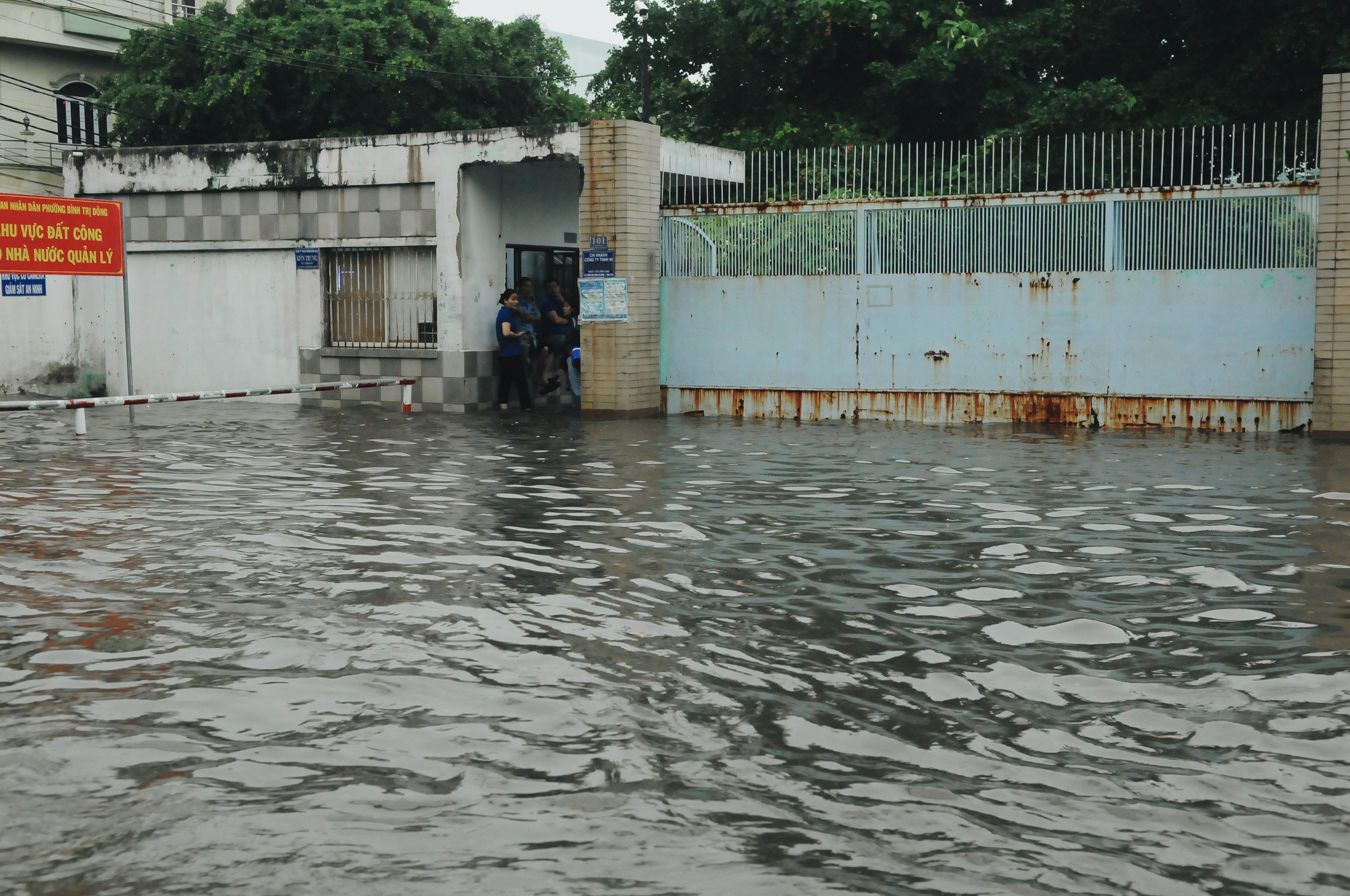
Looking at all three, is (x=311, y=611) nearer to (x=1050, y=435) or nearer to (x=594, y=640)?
(x=594, y=640)

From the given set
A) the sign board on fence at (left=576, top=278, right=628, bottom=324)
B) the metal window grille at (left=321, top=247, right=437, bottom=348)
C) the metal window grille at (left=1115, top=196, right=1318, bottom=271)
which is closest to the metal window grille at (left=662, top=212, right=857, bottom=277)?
the sign board on fence at (left=576, top=278, right=628, bottom=324)

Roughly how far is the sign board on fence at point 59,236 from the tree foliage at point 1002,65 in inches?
539

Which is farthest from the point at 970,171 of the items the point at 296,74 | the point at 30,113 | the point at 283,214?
the point at 30,113

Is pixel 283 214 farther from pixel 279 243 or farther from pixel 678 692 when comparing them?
pixel 678 692

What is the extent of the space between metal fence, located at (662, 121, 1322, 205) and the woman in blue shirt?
7.85 feet

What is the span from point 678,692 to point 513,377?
13.9 m

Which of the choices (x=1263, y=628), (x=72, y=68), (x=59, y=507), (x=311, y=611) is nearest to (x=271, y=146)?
(x=59, y=507)

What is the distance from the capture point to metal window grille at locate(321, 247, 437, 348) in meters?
18.8

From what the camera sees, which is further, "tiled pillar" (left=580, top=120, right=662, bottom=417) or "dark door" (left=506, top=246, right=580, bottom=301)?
"dark door" (left=506, top=246, right=580, bottom=301)

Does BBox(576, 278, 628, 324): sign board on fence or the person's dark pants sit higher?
BBox(576, 278, 628, 324): sign board on fence

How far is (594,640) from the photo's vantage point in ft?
19.3

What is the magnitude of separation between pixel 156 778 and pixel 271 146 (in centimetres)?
1647

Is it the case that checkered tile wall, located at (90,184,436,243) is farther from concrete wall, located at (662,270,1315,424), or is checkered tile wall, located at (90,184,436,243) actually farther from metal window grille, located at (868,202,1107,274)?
metal window grille, located at (868,202,1107,274)

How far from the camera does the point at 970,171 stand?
682 inches
